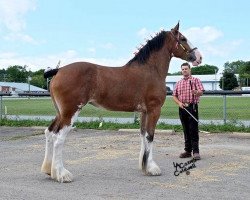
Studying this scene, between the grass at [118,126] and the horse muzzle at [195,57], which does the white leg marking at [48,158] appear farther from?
the grass at [118,126]

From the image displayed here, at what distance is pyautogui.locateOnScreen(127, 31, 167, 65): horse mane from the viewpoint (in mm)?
7555

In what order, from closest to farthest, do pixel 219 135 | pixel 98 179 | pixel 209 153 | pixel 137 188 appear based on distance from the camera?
pixel 137 188, pixel 98 179, pixel 209 153, pixel 219 135

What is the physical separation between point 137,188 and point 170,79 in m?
82.6

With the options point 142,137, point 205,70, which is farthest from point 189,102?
point 205,70

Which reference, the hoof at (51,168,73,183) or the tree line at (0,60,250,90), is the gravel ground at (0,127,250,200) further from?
the tree line at (0,60,250,90)

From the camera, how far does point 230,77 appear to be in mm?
84438

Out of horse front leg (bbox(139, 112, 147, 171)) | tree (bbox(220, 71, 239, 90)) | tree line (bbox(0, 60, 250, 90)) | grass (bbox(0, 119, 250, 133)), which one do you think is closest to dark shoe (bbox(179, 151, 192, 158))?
horse front leg (bbox(139, 112, 147, 171))

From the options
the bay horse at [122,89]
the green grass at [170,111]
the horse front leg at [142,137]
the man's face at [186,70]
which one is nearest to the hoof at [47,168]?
the bay horse at [122,89]

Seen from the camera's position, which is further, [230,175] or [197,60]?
[197,60]

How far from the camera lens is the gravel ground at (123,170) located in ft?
19.3

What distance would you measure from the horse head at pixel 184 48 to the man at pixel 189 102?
2.40 ft

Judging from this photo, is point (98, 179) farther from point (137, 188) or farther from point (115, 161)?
point (115, 161)

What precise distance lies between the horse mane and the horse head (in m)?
0.20

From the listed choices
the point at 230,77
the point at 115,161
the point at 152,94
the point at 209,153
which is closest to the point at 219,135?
the point at 209,153
